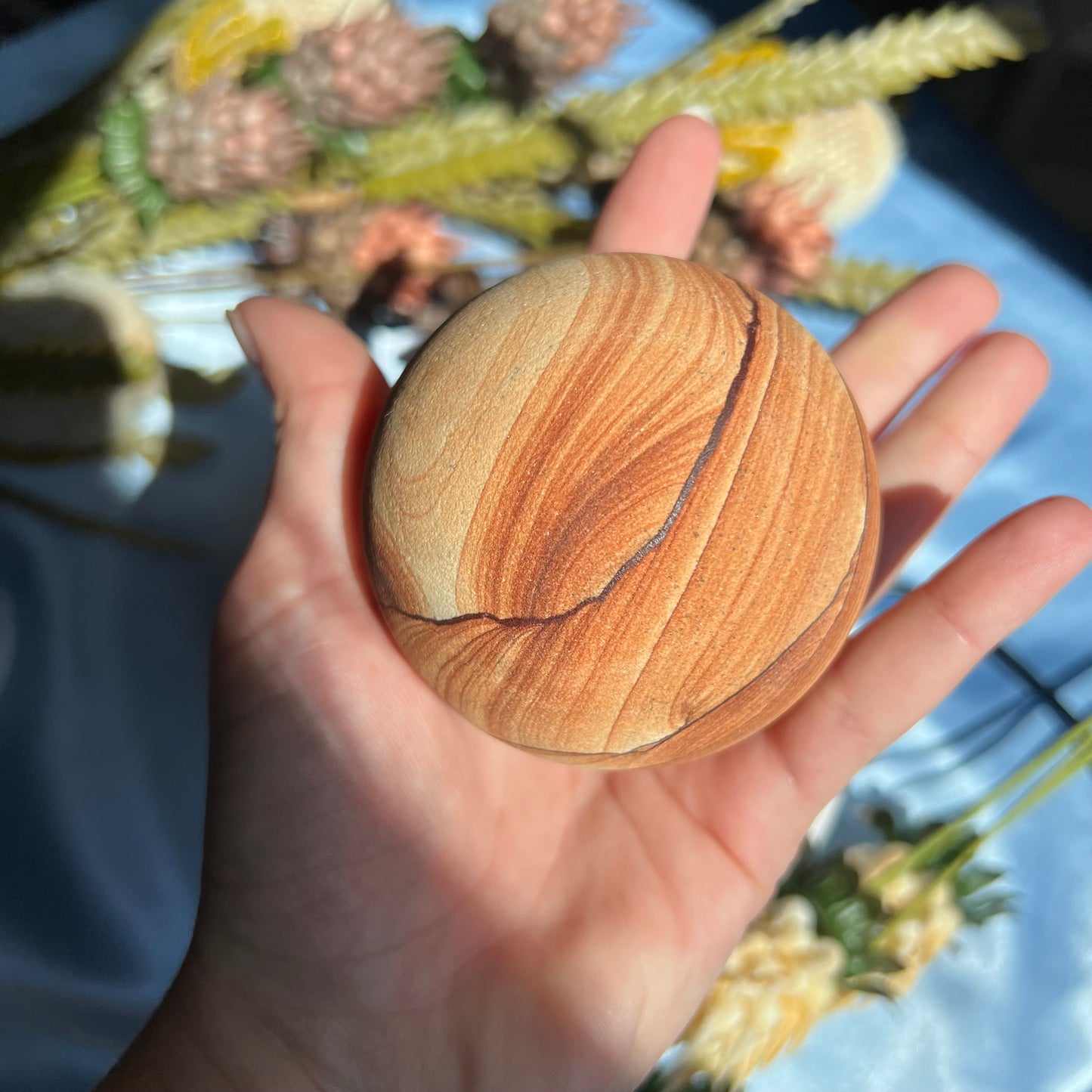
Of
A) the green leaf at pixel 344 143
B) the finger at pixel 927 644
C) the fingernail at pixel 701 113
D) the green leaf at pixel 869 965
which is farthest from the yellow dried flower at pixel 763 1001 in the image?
the green leaf at pixel 344 143

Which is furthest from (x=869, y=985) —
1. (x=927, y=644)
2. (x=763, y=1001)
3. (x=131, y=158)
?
(x=131, y=158)

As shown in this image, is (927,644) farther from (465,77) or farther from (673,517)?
(465,77)

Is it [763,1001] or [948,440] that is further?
[948,440]

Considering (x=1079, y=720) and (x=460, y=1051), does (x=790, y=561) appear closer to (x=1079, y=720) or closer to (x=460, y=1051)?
(x=460, y=1051)

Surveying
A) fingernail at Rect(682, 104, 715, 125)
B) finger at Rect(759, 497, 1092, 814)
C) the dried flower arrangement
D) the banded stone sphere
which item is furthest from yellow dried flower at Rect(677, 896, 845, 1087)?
fingernail at Rect(682, 104, 715, 125)

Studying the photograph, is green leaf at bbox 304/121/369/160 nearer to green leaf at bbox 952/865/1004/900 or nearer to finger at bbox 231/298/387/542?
finger at bbox 231/298/387/542

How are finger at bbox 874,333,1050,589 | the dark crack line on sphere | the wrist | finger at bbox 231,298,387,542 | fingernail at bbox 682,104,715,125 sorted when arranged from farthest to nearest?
1. finger at bbox 874,333,1050,589
2. fingernail at bbox 682,104,715,125
3. finger at bbox 231,298,387,542
4. the wrist
5. the dark crack line on sphere
